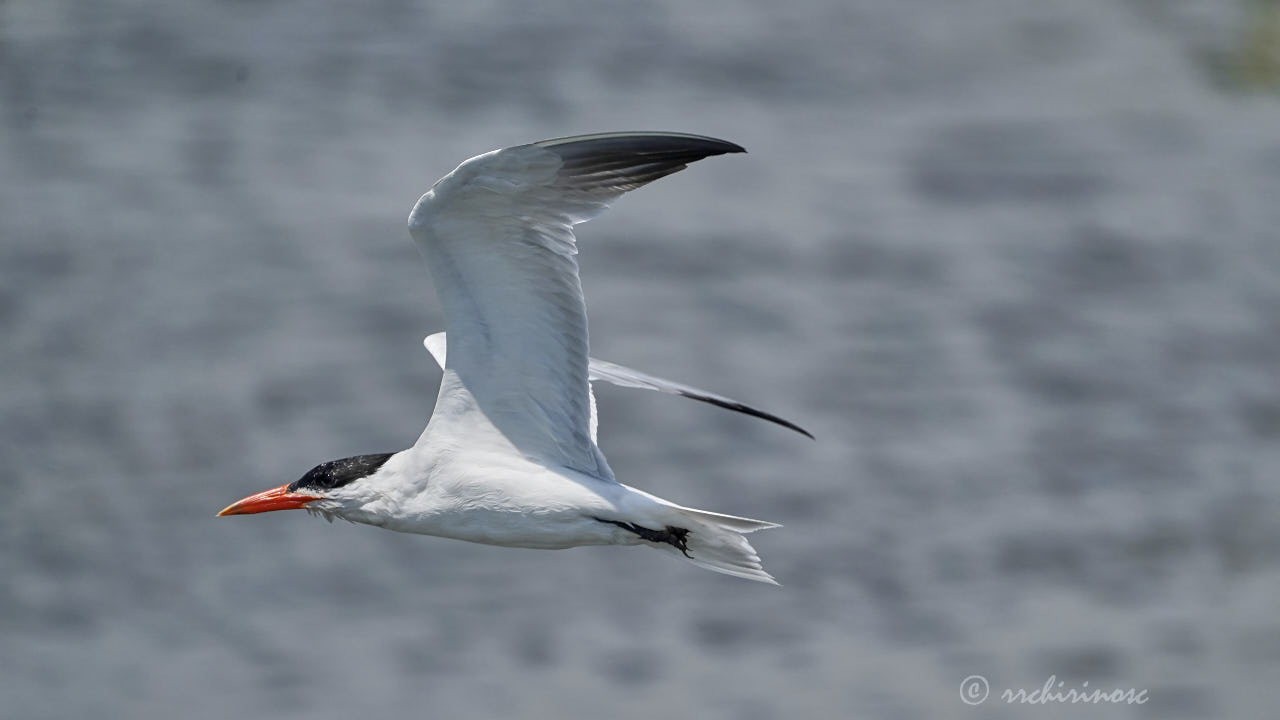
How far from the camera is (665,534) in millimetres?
6215

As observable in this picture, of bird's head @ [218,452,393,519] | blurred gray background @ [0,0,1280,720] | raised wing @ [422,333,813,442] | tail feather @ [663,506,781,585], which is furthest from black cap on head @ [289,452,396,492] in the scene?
blurred gray background @ [0,0,1280,720]

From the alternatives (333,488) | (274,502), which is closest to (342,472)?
(333,488)

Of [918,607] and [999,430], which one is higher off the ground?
[999,430]

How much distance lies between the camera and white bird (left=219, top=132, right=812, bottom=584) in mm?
5984

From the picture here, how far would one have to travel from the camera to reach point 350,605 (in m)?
13.4

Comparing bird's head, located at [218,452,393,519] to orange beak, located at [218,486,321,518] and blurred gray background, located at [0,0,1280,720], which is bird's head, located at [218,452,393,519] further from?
blurred gray background, located at [0,0,1280,720]

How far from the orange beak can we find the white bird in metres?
0.04

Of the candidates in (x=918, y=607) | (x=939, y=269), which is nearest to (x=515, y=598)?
(x=918, y=607)

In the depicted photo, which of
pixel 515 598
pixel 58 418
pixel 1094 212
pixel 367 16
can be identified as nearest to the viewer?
pixel 515 598

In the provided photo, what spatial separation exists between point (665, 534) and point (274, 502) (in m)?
1.58

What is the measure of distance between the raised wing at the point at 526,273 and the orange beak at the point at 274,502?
59 cm

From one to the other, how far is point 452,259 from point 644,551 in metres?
8.38

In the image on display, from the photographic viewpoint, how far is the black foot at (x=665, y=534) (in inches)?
243

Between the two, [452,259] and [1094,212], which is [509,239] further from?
[1094,212]
